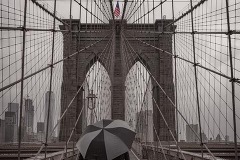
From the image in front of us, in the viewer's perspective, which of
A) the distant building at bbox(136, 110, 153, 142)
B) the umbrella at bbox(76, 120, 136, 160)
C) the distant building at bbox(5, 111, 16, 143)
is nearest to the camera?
the umbrella at bbox(76, 120, 136, 160)

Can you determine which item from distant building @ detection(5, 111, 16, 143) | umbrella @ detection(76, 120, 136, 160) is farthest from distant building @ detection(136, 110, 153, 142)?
umbrella @ detection(76, 120, 136, 160)

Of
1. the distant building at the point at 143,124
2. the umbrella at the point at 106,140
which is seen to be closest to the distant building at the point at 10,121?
the distant building at the point at 143,124

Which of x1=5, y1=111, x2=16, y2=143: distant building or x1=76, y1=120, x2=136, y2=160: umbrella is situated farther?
x1=5, y1=111, x2=16, y2=143: distant building

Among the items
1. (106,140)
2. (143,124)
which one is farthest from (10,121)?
(106,140)

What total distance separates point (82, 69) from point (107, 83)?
7120 millimetres

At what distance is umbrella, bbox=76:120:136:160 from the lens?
3.58 meters

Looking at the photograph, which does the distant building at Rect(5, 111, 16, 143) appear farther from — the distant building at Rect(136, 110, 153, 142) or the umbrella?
the umbrella

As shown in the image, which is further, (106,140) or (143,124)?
(143,124)

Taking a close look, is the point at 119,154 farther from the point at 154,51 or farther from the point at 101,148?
the point at 154,51

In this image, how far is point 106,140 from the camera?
3.72m

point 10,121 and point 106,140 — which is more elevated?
point 10,121

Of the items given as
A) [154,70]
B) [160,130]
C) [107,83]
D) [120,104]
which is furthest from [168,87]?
[120,104]

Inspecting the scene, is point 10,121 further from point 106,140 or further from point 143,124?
point 106,140

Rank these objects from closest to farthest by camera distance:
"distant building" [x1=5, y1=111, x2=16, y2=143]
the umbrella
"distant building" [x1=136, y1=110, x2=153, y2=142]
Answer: the umbrella → "distant building" [x1=136, y1=110, x2=153, y2=142] → "distant building" [x1=5, y1=111, x2=16, y2=143]
